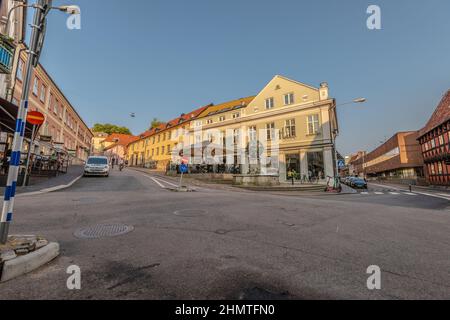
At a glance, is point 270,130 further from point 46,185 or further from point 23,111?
point 23,111

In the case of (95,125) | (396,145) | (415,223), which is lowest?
(415,223)

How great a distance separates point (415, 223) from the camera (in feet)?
21.1

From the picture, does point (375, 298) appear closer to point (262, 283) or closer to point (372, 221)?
point (262, 283)

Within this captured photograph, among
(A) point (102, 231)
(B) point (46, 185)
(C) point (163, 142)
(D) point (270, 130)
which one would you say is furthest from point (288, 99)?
(C) point (163, 142)

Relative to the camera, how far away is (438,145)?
32469 millimetres

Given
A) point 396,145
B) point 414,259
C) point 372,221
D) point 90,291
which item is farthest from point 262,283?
point 396,145

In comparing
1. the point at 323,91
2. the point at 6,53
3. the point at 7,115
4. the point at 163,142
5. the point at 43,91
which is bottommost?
the point at 6,53

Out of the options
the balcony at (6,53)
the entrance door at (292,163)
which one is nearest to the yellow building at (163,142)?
the entrance door at (292,163)

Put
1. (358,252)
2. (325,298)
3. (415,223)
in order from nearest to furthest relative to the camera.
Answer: (325,298)
(358,252)
(415,223)

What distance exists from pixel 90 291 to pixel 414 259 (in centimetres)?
456

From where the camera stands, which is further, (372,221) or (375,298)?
(372,221)

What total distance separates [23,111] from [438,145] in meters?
45.5

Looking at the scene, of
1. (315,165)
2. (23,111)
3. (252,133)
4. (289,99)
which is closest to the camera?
(23,111)

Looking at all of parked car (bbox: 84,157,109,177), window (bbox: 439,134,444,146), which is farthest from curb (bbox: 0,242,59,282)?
window (bbox: 439,134,444,146)
